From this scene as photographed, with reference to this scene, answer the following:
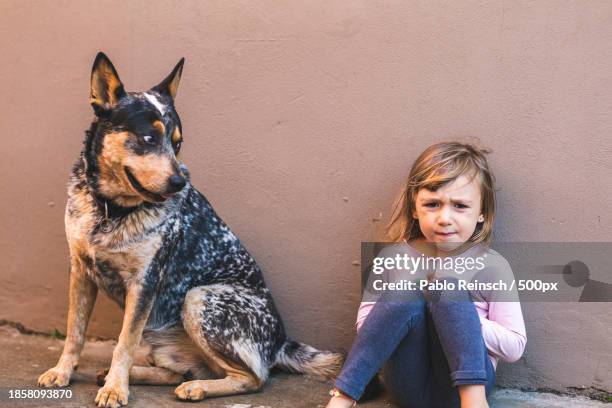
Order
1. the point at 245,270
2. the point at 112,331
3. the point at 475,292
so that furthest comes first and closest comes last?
the point at 112,331 < the point at 245,270 < the point at 475,292

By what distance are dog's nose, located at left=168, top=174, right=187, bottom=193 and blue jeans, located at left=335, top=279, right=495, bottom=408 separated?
3.03 ft

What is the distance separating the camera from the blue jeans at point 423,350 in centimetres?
261

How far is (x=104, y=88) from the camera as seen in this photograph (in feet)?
9.71

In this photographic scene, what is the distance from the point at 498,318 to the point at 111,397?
164 cm

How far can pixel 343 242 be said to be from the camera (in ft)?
11.5

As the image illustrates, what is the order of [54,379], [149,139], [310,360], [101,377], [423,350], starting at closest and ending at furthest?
[423,350], [149,139], [54,379], [101,377], [310,360]

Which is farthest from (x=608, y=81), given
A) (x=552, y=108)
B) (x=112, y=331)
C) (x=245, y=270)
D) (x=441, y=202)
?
(x=112, y=331)

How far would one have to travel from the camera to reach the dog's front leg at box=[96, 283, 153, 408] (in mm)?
2980

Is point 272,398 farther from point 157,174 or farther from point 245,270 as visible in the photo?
point 157,174

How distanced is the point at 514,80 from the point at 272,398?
1.80 metres

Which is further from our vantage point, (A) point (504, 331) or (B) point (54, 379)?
(B) point (54, 379)

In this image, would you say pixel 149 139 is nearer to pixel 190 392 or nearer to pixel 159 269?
pixel 159 269

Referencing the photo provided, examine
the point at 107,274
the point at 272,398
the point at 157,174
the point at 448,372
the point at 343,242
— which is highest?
the point at 157,174

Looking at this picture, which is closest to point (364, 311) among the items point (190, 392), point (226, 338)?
point (226, 338)
